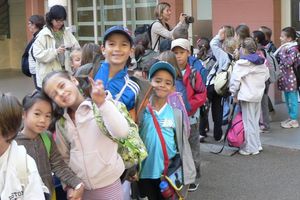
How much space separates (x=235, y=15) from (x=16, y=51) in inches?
481

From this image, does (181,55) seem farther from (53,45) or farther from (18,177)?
(18,177)

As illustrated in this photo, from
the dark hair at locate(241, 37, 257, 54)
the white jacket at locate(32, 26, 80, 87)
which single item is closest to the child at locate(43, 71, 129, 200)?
the white jacket at locate(32, 26, 80, 87)

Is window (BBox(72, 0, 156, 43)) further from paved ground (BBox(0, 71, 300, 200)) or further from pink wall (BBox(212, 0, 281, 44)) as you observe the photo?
paved ground (BBox(0, 71, 300, 200))

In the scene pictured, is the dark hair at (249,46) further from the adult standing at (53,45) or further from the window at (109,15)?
the window at (109,15)

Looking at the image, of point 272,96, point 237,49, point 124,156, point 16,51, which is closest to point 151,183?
point 124,156

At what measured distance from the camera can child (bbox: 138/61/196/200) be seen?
3574 mm

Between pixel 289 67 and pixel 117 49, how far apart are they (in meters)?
5.29

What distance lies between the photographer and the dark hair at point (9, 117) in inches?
95.5

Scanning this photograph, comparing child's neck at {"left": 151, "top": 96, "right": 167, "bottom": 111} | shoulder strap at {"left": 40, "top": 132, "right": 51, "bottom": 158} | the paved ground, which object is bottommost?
the paved ground

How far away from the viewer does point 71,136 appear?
2994 mm

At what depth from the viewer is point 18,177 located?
8.02ft

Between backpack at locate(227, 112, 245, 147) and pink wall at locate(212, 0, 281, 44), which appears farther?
pink wall at locate(212, 0, 281, 44)

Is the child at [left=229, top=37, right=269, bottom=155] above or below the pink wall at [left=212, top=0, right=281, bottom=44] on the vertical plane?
below

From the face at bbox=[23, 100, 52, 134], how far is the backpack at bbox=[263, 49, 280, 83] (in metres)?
5.16
